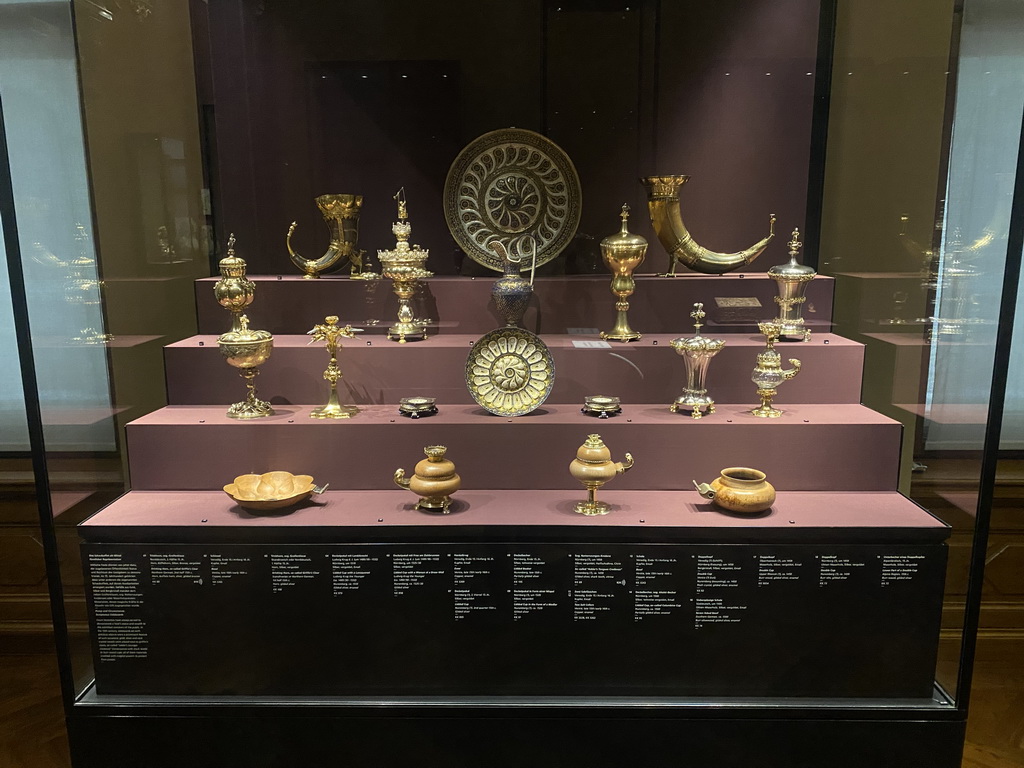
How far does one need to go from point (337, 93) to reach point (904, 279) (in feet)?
9.59

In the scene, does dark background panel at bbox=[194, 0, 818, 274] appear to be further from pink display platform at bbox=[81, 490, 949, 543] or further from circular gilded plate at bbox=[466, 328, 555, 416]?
pink display platform at bbox=[81, 490, 949, 543]

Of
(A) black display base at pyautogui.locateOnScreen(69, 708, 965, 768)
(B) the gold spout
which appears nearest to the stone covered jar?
(B) the gold spout

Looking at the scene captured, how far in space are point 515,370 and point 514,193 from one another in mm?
1033

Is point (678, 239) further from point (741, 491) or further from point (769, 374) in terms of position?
point (741, 491)

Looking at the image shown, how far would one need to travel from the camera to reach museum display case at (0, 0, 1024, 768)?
283cm

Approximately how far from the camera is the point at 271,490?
9.82ft

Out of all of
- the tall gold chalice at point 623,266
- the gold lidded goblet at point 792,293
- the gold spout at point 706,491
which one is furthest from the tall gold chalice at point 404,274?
the gold lidded goblet at point 792,293

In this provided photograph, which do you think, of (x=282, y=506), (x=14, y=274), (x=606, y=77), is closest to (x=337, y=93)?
(x=606, y=77)

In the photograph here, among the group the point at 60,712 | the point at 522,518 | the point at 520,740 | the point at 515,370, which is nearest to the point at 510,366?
the point at 515,370

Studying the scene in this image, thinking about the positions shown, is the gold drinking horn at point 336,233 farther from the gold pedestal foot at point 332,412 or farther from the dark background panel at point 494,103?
the gold pedestal foot at point 332,412

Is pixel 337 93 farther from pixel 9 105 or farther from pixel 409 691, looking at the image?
pixel 409 691

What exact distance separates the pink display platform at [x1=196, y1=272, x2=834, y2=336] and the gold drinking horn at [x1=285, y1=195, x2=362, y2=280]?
0.51ft

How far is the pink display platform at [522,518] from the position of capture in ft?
9.20

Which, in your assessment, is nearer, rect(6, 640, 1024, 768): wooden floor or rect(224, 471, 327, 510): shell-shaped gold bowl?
rect(224, 471, 327, 510): shell-shaped gold bowl
